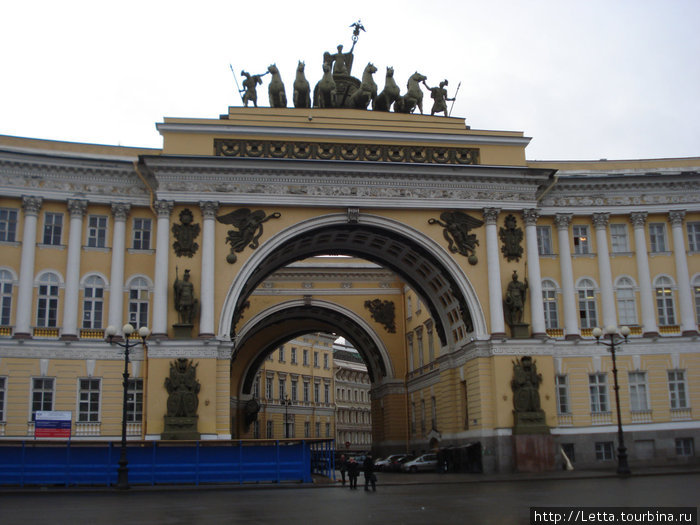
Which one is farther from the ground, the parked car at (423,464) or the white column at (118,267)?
the white column at (118,267)

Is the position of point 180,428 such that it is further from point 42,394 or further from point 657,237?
point 657,237

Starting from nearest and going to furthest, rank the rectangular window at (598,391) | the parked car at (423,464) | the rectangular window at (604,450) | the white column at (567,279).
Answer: the rectangular window at (604,450), the rectangular window at (598,391), the white column at (567,279), the parked car at (423,464)

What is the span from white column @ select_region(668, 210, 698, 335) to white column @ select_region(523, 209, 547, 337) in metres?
7.48

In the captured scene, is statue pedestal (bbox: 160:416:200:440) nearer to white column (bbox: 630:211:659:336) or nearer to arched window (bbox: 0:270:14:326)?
arched window (bbox: 0:270:14:326)

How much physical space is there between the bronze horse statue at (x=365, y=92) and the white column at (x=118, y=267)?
12.3 meters

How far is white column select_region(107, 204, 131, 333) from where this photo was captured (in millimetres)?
34844

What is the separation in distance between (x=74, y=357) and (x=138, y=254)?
5.52 meters

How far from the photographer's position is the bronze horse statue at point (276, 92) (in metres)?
38.3

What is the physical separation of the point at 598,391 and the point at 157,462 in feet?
72.7

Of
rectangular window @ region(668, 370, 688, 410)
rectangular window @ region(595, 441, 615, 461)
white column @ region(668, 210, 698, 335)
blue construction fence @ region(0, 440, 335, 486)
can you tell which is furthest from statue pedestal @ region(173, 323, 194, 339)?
white column @ region(668, 210, 698, 335)

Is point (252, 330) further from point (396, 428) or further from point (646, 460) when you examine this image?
point (646, 460)

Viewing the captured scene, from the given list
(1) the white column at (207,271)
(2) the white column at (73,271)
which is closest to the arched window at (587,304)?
(1) the white column at (207,271)

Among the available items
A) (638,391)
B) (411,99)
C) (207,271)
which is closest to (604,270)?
(638,391)

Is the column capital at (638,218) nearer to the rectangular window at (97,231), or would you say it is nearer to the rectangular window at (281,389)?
the rectangular window at (97,231)
